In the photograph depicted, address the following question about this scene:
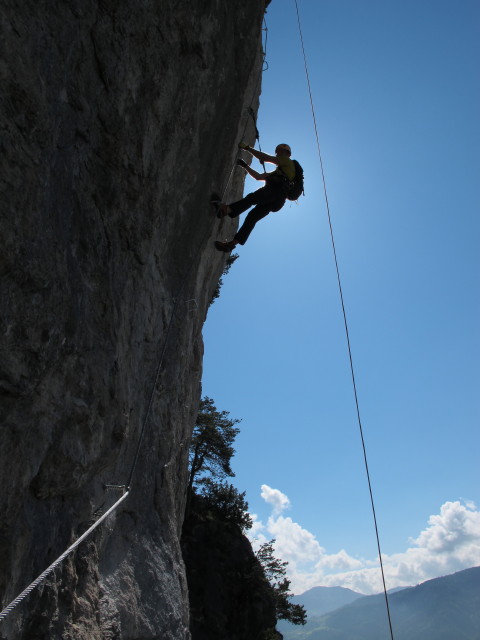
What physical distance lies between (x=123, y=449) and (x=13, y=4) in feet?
11.7

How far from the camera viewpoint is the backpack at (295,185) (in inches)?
291

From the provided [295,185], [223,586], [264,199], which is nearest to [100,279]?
[264,199]

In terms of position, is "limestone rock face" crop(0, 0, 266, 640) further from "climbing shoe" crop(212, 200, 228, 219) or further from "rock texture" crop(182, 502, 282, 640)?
"rock texture" crop(182, 502, 282, 640)

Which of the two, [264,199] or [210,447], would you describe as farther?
[210,447]

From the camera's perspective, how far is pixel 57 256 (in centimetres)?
321

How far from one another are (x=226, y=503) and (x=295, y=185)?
71.4 ft

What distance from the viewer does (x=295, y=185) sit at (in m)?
7.47

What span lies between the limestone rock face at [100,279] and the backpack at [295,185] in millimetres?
1305

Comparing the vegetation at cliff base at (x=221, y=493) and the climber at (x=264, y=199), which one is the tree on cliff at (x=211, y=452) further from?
the climber at (x=264, y=199)

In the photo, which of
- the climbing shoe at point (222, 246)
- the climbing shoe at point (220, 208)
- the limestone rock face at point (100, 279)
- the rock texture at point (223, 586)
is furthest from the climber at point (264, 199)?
the rock texture at point (223, 586)

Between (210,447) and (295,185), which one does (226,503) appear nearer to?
Answer: (210,447)

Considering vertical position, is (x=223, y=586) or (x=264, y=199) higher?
(x=264, y=199)

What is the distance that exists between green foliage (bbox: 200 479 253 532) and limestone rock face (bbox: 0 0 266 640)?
2036cm

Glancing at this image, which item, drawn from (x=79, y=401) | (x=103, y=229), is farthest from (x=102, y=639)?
(x=103, y=229)
